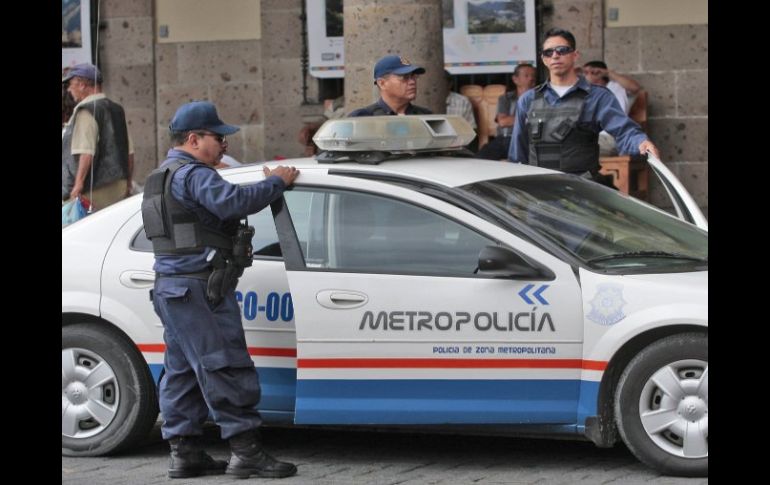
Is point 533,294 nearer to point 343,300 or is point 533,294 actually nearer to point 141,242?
point 343,300

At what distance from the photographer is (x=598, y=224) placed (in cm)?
641

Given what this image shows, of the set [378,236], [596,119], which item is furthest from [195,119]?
[596,119]

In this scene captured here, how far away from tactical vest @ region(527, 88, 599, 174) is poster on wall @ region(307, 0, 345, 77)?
15.8 ft

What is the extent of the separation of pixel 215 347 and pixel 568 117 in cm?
290

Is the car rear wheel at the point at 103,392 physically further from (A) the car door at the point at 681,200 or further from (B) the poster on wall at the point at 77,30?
(B) the poster on wall at the point at 77,30

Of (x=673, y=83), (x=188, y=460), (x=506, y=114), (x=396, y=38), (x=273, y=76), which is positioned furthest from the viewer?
(x=273, y=76)

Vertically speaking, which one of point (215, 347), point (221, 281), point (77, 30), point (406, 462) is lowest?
point (406, 462)

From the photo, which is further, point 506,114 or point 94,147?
point 506,114

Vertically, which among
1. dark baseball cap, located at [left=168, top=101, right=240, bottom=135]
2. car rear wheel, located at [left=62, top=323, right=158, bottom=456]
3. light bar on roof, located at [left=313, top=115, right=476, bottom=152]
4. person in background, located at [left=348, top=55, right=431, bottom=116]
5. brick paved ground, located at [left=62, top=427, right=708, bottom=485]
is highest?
person in background, located at [left=348, top=55, right=431, bottom=116]

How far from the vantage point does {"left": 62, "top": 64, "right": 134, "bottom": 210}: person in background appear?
9703 mm

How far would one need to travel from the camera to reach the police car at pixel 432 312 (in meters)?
5.86

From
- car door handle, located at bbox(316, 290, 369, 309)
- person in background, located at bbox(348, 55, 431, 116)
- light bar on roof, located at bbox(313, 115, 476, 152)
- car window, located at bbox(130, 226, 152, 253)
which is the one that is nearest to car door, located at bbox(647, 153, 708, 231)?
light bar on roof, located at bbox(313, 115, 476, 152)

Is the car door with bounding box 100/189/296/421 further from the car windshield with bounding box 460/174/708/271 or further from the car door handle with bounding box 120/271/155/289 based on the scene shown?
the car windshield with bounding box 460/174/708/271
